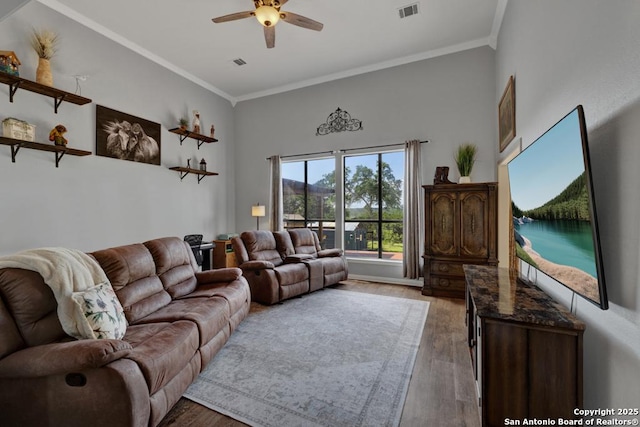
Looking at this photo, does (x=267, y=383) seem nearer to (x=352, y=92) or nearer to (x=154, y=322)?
(x=154, y=322)

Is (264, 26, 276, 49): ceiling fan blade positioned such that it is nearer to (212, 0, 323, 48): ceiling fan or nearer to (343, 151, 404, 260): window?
(212, 0, 323, 48): ceiling fan

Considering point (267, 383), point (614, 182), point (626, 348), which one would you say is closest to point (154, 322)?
point (267, 383)

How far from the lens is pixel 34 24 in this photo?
10.5 feet

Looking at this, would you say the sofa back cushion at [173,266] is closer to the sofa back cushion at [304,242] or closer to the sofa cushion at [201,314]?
the sofa cushion at [201,314]

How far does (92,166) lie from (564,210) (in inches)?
193

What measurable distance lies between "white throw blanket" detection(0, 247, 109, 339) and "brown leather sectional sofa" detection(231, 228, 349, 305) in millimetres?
2110

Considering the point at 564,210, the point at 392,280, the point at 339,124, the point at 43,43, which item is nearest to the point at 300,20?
the point at 339,124

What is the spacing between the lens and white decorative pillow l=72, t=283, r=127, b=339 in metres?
1.73

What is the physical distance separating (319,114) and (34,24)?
400 centimetres

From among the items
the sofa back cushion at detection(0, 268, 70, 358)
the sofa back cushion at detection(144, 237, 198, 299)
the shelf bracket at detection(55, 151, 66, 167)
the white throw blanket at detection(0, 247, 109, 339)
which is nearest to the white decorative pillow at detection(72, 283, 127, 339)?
the white throw blanket at detection(0, 247, 109, 339)

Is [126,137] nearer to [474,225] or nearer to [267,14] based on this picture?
[267,14]

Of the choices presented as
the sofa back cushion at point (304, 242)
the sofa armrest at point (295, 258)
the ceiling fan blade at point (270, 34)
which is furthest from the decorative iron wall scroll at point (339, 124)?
the sofa armrest at point (295, 258)

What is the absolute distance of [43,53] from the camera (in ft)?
10.3

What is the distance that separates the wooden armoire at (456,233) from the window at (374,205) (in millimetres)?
812
